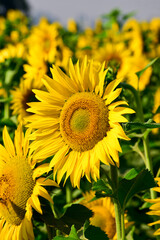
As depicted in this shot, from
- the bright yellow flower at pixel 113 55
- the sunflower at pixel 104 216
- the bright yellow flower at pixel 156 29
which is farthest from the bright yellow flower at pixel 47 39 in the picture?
the sunflower at pixel 104 216

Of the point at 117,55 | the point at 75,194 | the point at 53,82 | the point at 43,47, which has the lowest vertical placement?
the point at 75,194

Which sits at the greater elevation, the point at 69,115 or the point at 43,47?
the point at 43,47

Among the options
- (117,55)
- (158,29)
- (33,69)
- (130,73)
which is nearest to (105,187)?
(33,69)

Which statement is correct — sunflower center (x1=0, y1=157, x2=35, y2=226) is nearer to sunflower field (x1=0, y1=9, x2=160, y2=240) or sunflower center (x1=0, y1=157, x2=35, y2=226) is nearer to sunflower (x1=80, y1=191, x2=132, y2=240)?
sunflower field (x1=0, y1=9, x2=160, y2=240)

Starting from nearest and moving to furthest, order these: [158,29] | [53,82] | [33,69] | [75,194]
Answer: [53,82] → [75,194] → [33,69] → [158,29]

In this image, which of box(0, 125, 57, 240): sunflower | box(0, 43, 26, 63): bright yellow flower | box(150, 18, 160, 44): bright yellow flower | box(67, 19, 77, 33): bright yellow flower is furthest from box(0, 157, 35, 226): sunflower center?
box(67, 19, 77, 33): bright yellow flower

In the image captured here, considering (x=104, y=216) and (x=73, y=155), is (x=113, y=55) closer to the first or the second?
(x=104, y=216)

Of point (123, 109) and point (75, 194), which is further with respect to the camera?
point (75, 194)

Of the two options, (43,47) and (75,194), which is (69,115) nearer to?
(75,194)
